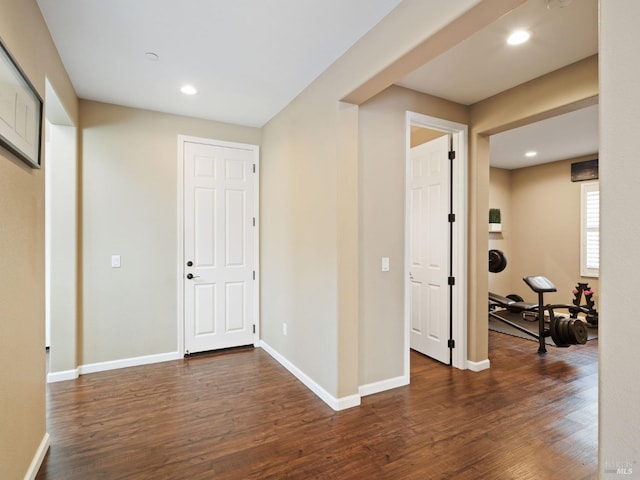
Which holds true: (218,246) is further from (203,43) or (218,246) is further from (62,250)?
(203,43)

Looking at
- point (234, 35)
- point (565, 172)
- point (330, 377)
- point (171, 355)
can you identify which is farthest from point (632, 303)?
point (565, 172)

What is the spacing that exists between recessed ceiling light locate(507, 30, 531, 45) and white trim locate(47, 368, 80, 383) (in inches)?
183

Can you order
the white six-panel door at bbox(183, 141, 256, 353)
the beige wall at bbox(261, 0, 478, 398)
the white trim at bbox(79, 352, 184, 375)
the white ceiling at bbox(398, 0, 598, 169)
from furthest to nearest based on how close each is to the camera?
the white six-panel door at bbox(183, 141, 256, 353) < the white trim at bbox(79, 352, 184, 375) < the beige wall at bbox(261, 0, 478, 398) < the white ceiling at bbox(398, 0, 598, 169)

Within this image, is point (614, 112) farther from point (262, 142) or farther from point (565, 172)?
point (565, 172)

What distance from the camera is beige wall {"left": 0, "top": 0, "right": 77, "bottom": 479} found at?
4.97 feet

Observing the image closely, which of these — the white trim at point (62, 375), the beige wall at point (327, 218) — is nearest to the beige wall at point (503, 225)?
the beige wall at point (327, 218)

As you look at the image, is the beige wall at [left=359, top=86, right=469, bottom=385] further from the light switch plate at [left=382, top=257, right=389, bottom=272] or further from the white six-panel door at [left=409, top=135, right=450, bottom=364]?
the white six-panel door at [left=409, top=135, right=450, bottom=364]

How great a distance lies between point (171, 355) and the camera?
3.66 m

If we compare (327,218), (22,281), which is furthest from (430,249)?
(22,281)

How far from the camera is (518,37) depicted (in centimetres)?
228

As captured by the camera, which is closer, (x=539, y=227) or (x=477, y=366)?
(x=477, y=366)

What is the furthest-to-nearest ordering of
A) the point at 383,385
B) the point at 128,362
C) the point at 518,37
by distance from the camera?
the point at 128,362 < the point at 383,385 < the point at 518,37

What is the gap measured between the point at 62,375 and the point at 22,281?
1.94m

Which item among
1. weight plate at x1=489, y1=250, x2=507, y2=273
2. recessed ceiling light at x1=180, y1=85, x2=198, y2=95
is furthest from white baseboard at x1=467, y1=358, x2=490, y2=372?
recessed ceiling light at x1=180, y1=85, x2=198, y2=95
